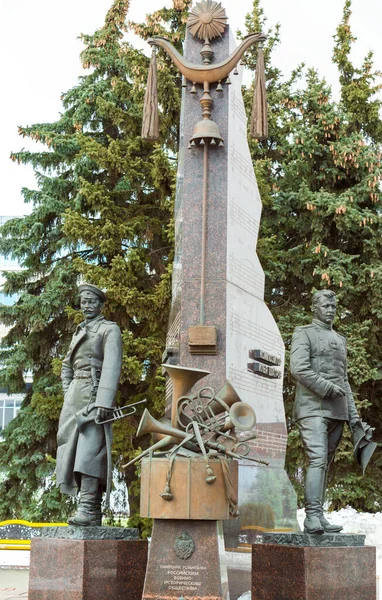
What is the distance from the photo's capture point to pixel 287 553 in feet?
25.2

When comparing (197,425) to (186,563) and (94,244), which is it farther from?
(94,244)

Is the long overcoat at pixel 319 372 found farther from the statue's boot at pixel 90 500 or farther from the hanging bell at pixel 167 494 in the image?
the statue's boot at pixel 90 500

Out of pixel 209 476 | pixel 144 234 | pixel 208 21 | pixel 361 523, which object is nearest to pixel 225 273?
pixel 208 21

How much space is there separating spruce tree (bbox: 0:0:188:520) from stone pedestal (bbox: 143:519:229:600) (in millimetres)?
9457

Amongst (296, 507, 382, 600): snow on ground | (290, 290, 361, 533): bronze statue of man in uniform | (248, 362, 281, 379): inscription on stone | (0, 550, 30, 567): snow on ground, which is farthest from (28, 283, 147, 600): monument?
(0, 550, 30, 567): snow on ground

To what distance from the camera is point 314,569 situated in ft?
24.7

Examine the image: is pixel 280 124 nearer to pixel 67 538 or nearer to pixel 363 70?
pixel 363 70

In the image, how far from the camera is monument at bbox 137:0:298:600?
9680 mm

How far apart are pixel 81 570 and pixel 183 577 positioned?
98 cm

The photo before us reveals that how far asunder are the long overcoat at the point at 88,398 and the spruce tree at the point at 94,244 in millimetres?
8115

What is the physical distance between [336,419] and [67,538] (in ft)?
8.81

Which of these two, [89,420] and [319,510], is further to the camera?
[89,420]

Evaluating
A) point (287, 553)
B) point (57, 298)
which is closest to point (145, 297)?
point (57, 298)

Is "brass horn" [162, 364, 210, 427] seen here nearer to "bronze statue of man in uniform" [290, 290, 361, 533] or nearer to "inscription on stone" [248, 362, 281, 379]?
"bronze statue of man in uniform" [290, 290, 361, 533]
